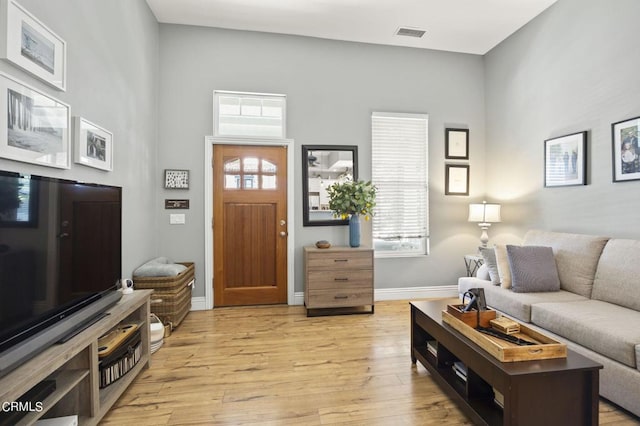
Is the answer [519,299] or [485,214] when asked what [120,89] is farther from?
[485,214]

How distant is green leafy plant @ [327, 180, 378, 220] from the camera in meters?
3.62

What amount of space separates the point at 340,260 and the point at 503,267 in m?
1.62

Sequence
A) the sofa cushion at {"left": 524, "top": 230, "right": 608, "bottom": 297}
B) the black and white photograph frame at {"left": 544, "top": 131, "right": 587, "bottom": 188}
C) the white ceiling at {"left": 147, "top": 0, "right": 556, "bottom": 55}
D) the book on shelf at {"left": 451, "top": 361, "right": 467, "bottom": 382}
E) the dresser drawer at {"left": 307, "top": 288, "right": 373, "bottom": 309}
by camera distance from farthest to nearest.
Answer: the dresser drawer at {"left": 307, "top": 288, "right": 373, "bottom": 309}
the white ceiling at {"left": 147, "top": 0, "right": 556, "bottom": 55}
the black and white photograph frame at {"left": 544, "top": 131, "right": 587, "bottom": 188}
the sofa cushion at {"left": 524, "top": 230, "right": 608, "bottom": 297}
the book on shelf at {"left": 451, "top": 361, "right": 467, "bottom": 382}

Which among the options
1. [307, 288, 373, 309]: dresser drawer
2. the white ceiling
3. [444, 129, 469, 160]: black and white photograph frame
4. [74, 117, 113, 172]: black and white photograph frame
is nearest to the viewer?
[74, 117, 113, 172]: black and white photograph frame

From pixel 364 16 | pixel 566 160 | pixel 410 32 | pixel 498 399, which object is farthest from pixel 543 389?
pixel 410 32

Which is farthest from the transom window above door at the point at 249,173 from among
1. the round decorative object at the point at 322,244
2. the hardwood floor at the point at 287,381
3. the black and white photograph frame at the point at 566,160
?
the black and white photograph frame at the point at 566,160

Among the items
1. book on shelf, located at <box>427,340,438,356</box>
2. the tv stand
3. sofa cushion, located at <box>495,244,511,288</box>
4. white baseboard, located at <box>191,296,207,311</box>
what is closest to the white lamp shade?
sofa cushion, located at <box>495,244,511,288</box>

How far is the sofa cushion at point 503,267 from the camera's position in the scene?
288 cm

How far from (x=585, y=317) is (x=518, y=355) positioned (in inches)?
41.4

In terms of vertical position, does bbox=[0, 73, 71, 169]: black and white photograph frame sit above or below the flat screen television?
above

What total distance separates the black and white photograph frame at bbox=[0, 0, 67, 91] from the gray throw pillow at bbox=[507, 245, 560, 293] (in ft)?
12.1

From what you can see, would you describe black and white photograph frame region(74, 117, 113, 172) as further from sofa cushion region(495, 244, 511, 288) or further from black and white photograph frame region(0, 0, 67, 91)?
sofa cushion region(495, 244, 511, 288)

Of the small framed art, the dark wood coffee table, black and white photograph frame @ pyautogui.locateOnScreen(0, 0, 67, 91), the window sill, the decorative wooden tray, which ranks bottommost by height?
the dark wood coffee table

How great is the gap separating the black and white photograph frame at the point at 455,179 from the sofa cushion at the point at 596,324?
6.89ft
